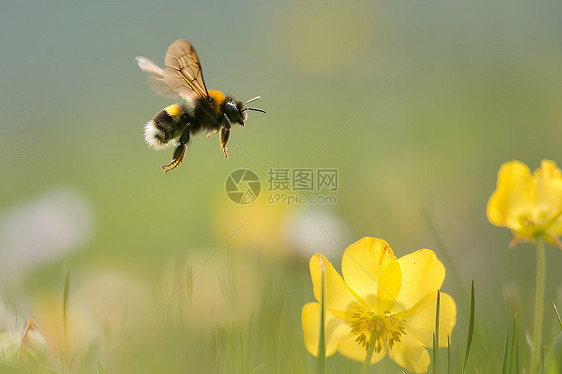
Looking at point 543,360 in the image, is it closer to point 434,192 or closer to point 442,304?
point 442,304

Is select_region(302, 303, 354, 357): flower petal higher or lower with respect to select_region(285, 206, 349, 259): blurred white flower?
lower

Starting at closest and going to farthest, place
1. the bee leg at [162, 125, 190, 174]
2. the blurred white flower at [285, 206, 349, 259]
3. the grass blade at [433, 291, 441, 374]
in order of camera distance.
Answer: the grass blade at [433, 291, 441, 374], the blurred white flower at [285, 206, 349, 259], the bee leg at [162, 125, 190, 174]

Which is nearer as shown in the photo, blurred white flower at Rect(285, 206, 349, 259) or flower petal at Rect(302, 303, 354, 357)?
flower petal at Rect(302, 303, 354, 357)

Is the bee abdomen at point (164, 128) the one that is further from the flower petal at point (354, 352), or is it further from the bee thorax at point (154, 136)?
the flower petal at point (354, 352)

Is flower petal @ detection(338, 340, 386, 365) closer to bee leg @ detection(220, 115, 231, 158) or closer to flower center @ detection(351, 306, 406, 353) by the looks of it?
flower center @ detection(351, 306, 406, 353)

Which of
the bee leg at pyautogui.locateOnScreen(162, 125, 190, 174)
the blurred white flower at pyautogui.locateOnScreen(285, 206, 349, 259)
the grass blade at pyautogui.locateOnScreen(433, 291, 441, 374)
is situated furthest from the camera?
the bee leg at pyautogui.locateOnScreen(162, 125, 190, 174)
